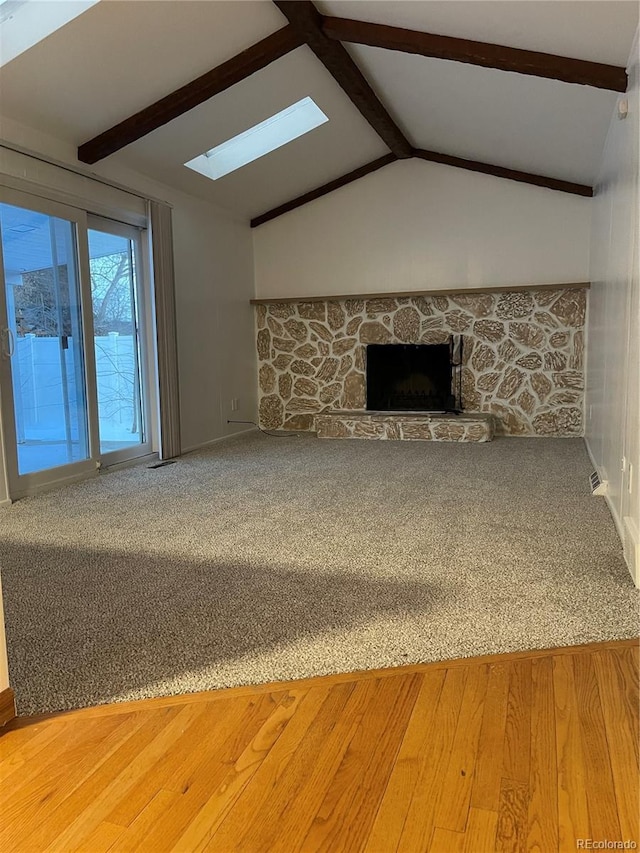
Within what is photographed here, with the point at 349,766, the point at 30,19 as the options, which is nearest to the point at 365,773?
the point at 349,766

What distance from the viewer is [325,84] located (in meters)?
4.22

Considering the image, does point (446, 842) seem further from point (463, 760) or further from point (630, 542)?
point (630, 542)

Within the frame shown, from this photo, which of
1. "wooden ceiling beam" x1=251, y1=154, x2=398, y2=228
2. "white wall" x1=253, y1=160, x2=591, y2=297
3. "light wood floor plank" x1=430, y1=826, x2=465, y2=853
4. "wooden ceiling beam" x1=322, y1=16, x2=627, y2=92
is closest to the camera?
"light wood floor plank" x1=430, y1=826, x2=465, y2=853

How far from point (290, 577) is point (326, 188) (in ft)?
15.7

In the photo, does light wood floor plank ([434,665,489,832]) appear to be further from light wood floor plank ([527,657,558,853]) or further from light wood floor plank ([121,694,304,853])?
light wood floor plank ([121,694,304,853])

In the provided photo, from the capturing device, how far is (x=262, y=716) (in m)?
1.39

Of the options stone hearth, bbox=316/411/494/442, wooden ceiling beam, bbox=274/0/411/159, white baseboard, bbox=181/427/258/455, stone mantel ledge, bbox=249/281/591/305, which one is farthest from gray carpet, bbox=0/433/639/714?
wooden ceiling beam, bbox=274/0/411/159

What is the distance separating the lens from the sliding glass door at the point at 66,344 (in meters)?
3.64

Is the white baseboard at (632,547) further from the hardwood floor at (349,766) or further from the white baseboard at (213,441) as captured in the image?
→ the white baseboard at (213,441)

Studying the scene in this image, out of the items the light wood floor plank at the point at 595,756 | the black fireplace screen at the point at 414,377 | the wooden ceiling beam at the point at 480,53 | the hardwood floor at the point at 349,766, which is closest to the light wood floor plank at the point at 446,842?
the hardwood floor at the point at 349,766

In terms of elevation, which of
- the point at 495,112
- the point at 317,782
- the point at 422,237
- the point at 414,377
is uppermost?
the point at 495,112

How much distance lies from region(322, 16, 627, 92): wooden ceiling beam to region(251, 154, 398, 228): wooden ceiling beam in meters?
2.35

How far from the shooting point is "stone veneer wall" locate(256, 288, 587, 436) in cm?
563

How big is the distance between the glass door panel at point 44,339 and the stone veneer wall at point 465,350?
2584mm
